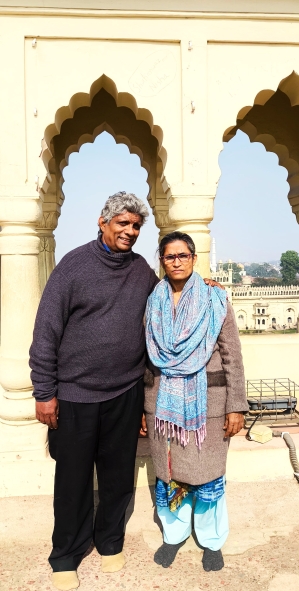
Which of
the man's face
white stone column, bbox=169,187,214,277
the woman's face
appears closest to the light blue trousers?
the woman's face

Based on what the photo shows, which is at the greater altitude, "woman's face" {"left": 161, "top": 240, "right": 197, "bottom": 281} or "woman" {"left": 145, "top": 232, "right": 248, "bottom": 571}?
"woman's face" {"left": 161, "top": 240, "right": 197, "bottom": 281}

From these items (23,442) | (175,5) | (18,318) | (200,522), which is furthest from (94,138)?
(200,522)

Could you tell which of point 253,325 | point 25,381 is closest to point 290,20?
point 25,381

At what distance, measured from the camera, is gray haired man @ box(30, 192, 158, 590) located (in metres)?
2.11

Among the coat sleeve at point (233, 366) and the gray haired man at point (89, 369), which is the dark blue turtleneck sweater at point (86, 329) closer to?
the gray haired man at point (89, 369)

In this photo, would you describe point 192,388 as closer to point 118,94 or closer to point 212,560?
point 212,560

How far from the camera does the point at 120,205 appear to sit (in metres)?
2.13

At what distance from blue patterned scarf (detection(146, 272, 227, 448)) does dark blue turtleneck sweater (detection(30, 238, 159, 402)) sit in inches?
5.0

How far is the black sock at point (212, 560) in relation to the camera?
7.50 feet

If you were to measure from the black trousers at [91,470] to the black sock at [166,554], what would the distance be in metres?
0.20

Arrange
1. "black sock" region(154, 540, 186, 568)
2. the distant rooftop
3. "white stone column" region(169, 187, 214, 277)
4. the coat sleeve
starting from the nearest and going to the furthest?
the coat sleeve
"black sock" region(154, 540, 186, 568)
the distant rooftop
"white stone column" region(169, 187, 214, 277)

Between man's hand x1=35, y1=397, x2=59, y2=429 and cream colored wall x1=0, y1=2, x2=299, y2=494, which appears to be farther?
cream colored wall x1=0, y1=2, x2=299, y2=494

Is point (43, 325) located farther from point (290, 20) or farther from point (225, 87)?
point (290, 20)

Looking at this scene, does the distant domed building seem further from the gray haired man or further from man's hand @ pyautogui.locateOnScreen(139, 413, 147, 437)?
the gray haired man
